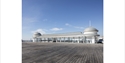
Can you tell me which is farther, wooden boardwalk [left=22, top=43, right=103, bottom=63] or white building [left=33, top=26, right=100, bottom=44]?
white building [left=33, top=26, right=100, bottom=44]

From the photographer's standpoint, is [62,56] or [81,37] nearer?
[62,56]

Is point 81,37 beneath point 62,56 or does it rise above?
above

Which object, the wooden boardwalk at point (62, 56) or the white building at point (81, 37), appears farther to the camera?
the white building at point (81, 37)
